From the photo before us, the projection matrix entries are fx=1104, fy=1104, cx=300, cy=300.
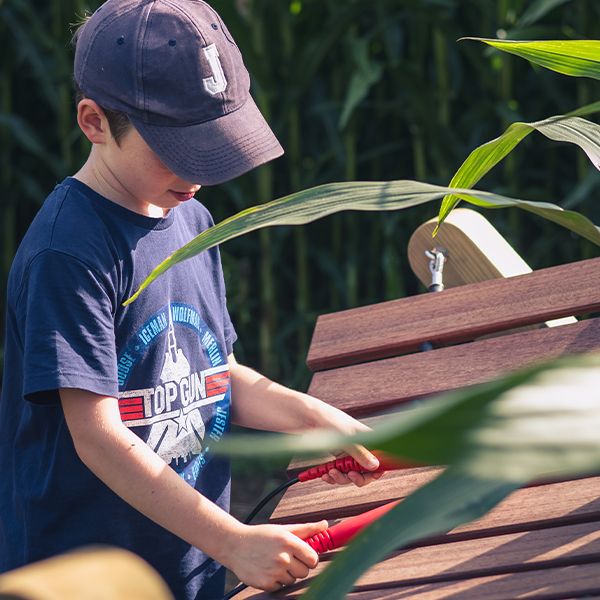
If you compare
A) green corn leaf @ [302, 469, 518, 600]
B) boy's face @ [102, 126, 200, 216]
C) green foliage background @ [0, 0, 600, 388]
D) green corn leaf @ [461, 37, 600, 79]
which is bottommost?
green foliage background @ [0, 0, 600, 388]

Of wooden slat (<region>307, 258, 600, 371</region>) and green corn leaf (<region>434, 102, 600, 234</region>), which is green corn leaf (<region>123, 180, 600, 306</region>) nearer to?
green corn leaf (<region>434, 102, 600, 234</region>)

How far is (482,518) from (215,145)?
1.69ft

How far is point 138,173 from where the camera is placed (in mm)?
1195

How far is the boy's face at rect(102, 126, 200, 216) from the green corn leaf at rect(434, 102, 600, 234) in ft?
1.24

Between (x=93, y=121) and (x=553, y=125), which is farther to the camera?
(x=93, y=121)

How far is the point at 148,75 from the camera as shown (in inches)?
46.1

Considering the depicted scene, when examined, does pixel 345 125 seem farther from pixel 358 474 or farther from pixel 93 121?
pixel 358 474

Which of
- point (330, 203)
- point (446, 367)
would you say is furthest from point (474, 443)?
point (446, 367)

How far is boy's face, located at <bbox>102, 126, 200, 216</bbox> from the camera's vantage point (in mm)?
1188

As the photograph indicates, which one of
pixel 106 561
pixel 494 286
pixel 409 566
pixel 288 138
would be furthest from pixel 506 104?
pixel 106 561

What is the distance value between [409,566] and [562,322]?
1.77 feet

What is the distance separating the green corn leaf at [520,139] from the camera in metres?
0.87

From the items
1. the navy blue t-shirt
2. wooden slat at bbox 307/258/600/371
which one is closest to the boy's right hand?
the navy blue t-shirt

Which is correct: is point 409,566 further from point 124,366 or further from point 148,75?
point 148,75
